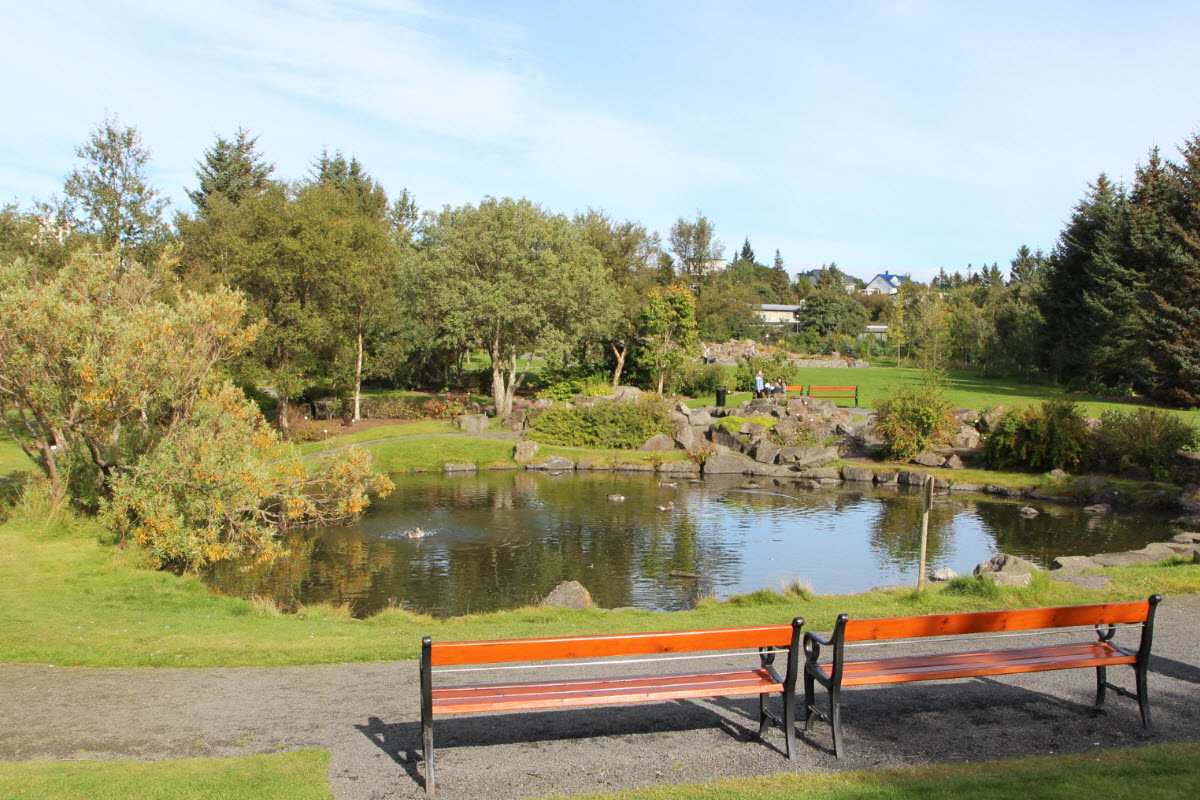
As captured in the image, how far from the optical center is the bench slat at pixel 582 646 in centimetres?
564

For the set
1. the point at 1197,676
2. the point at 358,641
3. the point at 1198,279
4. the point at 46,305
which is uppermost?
the point at 1198,279

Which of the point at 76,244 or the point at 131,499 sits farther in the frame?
the point at 76,244

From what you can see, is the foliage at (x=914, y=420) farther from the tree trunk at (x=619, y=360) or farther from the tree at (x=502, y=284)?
the tree trunk at (x=619, y=360)

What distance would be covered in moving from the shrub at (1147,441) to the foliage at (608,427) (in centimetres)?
1596

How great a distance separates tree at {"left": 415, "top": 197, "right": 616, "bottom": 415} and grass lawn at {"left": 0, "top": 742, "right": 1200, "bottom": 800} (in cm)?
3358

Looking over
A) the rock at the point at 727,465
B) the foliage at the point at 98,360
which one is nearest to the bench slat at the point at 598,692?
the foliage at the point at 98,360

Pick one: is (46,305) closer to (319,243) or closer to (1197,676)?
(1197,676)

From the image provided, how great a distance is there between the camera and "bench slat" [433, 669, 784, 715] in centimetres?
574

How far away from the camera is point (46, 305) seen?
1396cm

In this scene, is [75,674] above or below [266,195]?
below

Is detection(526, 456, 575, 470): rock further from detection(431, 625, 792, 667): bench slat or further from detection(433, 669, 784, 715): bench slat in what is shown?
detection(431, 625, 792, 667): bench slat

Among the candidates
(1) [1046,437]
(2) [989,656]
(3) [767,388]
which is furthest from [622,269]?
(2) [989,656]

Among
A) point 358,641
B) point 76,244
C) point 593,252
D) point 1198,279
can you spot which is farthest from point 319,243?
point 1198,279

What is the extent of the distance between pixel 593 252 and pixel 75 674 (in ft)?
129
